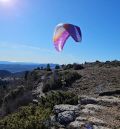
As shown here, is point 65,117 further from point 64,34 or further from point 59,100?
point 64,34

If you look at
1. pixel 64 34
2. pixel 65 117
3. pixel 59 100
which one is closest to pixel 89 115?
pixel 65 117

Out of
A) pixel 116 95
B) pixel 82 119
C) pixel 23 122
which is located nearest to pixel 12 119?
pixel 23 122

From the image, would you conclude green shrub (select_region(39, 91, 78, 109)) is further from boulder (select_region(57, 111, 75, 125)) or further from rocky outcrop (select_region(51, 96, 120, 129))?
boulder (select_region(57, 111, 75, 125))

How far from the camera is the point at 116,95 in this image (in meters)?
21.6

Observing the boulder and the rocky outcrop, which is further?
the boulder

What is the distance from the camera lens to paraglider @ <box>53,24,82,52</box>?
18.6 meters

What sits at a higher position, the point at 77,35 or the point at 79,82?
the point at 77,35

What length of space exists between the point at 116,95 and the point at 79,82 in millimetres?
8647

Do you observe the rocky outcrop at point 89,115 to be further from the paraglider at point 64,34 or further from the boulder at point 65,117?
the paraglider at point 64,34

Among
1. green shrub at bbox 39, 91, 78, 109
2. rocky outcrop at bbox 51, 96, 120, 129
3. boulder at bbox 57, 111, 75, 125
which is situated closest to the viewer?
rocky outcrop at bbox 51, 96, 120, 129

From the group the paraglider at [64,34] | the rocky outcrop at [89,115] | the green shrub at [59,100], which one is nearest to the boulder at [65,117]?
the rocky outcrop at [89,115]

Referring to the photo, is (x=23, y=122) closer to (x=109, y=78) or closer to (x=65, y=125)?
(x=65, y=125)

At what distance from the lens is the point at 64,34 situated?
19938 millimetres

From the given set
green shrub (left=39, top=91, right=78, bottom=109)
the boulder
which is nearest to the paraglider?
green shrub (left=39, top=91, right=78, bottom=109)
